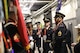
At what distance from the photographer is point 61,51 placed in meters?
5.11

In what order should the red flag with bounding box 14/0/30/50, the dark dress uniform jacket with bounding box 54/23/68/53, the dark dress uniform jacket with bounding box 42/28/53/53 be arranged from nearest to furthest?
the red flag with bounding box 14/0/30/50 < the dark dress uniform jacket with bounding box 54/23/68/53 < the dark dress uniform jacket with bounding box 42/28/53/53

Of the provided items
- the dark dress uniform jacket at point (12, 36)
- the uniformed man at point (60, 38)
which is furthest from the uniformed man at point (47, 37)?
the dark dress uniform jacket at point (12, 36)

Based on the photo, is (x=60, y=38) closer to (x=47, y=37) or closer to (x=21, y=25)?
(x=47, y=37)

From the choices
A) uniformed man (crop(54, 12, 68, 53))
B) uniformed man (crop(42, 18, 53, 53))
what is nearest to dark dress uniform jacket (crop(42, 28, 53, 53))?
uniformed man (crop(42, 18, 53, 53))

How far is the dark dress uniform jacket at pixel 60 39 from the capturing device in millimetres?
5023

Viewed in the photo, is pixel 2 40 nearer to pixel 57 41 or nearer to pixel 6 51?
pixel 6 51

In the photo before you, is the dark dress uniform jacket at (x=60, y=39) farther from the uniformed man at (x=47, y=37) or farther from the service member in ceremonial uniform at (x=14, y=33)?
the service member in ceremonial uniform at (x=14, y=33)

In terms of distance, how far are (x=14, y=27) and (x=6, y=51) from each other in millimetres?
188

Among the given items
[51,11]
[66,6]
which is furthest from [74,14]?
[51,11]

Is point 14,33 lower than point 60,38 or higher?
higher

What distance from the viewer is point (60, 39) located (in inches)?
199

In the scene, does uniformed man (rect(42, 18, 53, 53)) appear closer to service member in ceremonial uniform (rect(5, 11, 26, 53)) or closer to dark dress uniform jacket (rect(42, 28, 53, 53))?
dark dress uniform jacket (rect(42, 28, 53, 53))

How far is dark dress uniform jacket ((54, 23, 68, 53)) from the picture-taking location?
16.5 ft

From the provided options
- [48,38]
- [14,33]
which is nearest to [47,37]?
[48,38]
